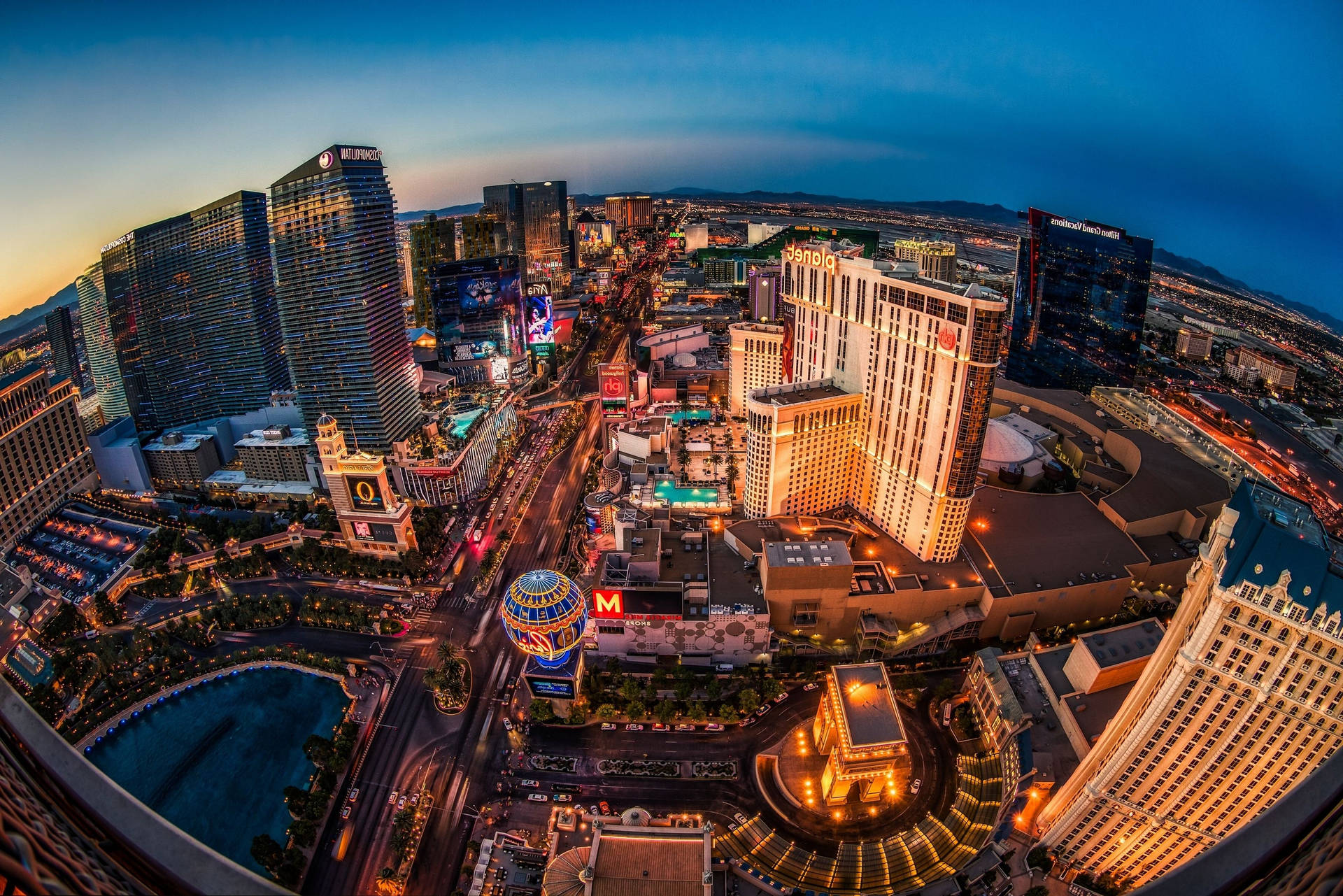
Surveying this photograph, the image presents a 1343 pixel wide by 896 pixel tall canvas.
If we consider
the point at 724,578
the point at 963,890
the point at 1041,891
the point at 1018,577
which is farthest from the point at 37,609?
the point at 1018,577

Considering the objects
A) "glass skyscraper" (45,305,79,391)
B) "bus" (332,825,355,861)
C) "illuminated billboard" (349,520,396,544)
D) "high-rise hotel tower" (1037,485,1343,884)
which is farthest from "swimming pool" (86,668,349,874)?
"glass skyscraper" (45,305,79,391)

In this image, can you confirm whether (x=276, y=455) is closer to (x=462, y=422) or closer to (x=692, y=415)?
(x=462, y=422)

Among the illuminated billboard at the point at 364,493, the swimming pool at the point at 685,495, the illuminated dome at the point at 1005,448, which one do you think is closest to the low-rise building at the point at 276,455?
the illuminated billboard at the point at 364,493

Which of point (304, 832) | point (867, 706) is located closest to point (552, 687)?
point (304, 832)

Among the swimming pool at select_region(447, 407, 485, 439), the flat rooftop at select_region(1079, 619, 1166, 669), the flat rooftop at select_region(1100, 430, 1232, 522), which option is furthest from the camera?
the swimming pool at select_region(447, 407, 485, 439)

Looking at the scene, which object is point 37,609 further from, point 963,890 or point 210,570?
point 963,890

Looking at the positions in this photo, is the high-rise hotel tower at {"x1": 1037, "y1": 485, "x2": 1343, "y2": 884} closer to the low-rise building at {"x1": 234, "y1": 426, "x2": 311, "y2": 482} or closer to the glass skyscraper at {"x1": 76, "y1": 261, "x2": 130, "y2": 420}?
the low-rise building at {"x1": 234, "y1": 426, "x2": 311, "y2": 482}
